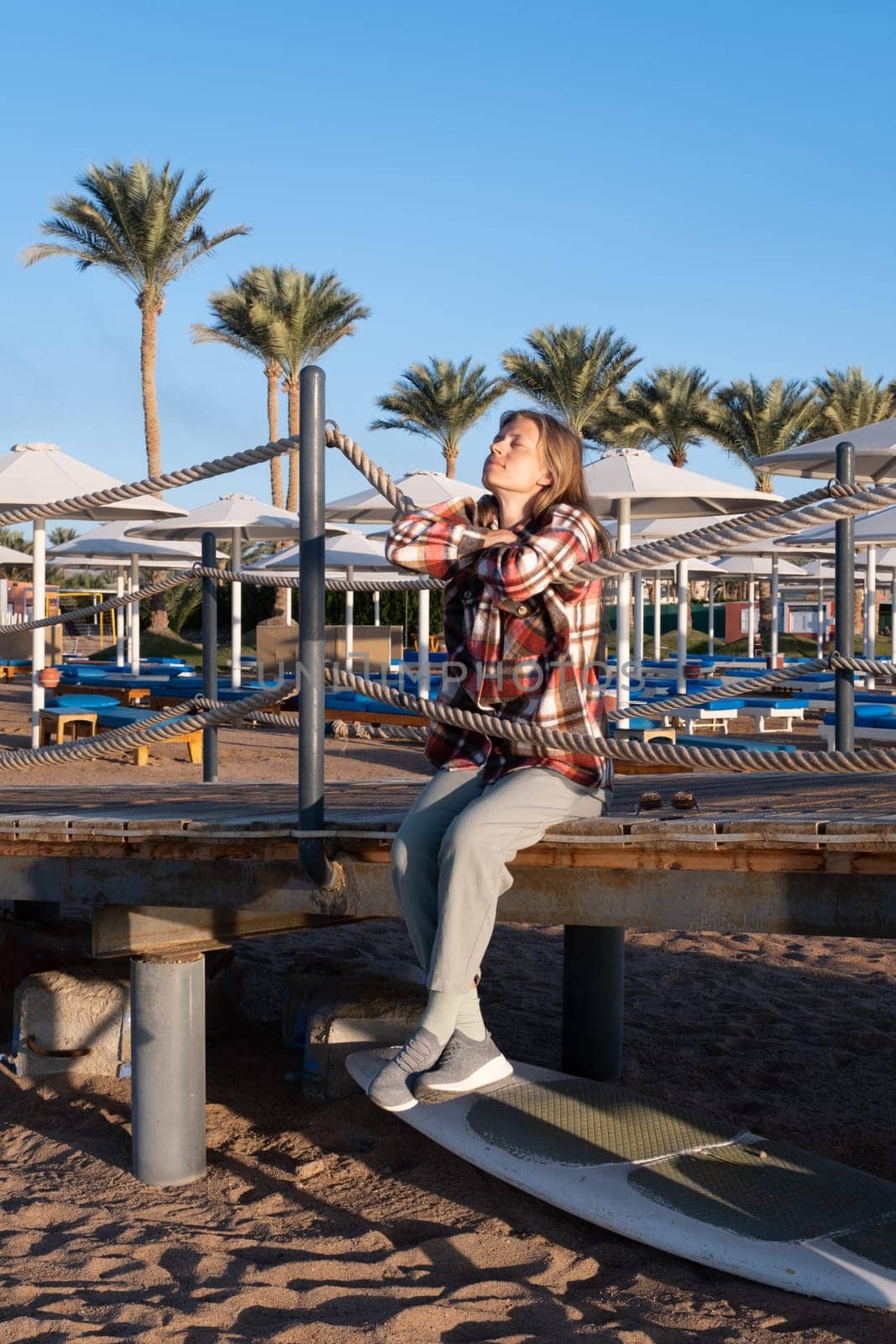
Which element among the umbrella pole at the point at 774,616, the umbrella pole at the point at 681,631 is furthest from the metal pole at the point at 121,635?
the umbrella pole at the point at 774,616

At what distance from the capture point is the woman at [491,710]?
2812 millimetres

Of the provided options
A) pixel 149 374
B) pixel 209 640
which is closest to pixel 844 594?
pixel 209 640

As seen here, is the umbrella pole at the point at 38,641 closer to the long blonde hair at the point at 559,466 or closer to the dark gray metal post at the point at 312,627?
the dark gray metal post at the point at 312,627

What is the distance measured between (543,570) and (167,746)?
447 inches

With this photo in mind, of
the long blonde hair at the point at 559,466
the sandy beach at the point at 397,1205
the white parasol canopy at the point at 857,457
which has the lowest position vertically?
the sandy beach at the point at 397,1205

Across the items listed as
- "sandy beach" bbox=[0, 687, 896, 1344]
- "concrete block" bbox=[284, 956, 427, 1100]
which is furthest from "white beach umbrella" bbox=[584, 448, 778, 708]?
"concrete block" bbox=[284, 956, 427, 1100]

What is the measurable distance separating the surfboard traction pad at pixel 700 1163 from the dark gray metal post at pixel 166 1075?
2.66ft

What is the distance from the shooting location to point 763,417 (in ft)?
110

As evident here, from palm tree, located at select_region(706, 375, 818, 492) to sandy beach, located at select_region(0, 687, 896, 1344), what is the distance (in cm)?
2908

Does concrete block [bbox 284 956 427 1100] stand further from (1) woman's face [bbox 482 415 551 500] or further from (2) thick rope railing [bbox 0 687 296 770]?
(1) woman's face [bbox 482 415 551 500]

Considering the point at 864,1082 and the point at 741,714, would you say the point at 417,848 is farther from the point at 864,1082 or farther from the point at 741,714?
the point at 741,714

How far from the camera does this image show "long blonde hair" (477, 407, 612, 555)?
3.17m

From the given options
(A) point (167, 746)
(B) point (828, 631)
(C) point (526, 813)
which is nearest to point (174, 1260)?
(C) point (526, 813)

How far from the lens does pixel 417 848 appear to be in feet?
9.62
